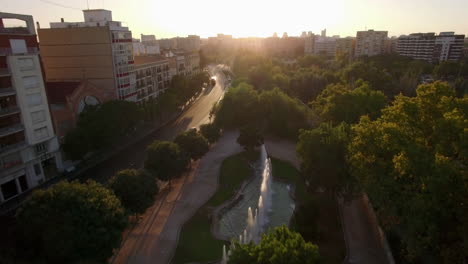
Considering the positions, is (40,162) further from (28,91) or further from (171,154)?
(171,154)

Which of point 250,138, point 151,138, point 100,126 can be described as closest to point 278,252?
point 250,138

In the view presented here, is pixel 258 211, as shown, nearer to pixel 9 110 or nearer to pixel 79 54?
pixel 9 110

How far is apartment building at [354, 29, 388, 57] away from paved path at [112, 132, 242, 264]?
113298 millimetres

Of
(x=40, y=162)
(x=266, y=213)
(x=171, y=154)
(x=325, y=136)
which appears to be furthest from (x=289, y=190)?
(x=40, y=162)

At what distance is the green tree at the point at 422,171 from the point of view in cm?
1673

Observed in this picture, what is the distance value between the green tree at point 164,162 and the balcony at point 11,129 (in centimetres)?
1378

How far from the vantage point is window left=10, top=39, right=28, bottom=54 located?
1234 inches

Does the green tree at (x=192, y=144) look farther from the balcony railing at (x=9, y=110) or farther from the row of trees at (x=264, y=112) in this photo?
the balcony railing at (x=9, y=110)

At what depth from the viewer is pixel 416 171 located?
725 inches

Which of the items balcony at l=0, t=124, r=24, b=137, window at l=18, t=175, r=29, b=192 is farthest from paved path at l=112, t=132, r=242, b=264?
balcony at l=0, t=124, r=24, b=137

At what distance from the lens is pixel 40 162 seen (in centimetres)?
3466

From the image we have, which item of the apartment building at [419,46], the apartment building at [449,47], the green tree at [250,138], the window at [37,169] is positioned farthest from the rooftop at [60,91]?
the apartment building at [419,46]

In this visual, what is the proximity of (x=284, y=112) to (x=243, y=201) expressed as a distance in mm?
21407

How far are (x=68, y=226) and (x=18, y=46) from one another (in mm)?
23066
